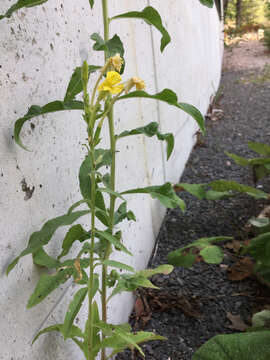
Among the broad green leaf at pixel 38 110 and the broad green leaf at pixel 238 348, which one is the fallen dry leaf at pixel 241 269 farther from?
the broad green leaf at pixel 38 110

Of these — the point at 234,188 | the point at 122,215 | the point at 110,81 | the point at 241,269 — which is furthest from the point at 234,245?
the point at 110,81

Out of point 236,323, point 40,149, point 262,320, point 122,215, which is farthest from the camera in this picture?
point 236,323

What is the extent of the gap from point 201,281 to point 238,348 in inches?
28.4

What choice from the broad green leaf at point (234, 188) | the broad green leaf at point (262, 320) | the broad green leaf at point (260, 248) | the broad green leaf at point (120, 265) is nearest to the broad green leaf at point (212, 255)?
the broad green leaf at point (260, 248)

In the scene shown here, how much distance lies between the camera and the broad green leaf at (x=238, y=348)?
1249 millimetres

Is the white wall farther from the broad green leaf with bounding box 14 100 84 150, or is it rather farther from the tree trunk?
the tree trunk

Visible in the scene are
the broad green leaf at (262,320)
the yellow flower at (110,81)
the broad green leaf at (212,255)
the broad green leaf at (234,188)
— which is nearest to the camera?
the yellow flower at (110,81)

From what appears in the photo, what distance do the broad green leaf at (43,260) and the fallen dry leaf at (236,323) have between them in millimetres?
1019

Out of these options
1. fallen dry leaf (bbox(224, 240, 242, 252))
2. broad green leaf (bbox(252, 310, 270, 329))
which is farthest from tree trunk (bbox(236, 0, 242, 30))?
broad green leaf (bbox(252, 310, 270, 329))

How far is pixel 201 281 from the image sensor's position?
1989mm

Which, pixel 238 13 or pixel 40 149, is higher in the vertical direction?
pixel 238 13

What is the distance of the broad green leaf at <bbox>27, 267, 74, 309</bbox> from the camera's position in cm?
91

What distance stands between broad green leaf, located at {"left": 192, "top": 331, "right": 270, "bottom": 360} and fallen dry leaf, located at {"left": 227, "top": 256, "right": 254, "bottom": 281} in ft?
2.21

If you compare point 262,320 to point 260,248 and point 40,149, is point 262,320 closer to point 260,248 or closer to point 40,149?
point 260,248
